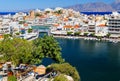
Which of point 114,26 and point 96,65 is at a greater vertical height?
point 114,26

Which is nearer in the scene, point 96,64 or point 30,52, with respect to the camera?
point 30,52

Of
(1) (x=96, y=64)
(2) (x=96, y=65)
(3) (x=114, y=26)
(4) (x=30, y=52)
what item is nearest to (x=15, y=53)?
(4) (x=30, y=52)

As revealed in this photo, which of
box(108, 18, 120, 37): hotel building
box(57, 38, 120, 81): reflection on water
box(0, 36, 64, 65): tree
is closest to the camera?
box(0, 36, 64, 65): tree

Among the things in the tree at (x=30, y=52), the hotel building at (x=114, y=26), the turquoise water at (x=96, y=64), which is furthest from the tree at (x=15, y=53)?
the hotel building at (x=114, y=26)

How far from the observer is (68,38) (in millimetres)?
63812

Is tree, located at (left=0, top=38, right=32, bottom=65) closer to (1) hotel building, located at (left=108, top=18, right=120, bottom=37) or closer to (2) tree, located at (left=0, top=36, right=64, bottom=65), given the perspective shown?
(2) tree, located at (left=0, top=36, right=64, bottom=65)

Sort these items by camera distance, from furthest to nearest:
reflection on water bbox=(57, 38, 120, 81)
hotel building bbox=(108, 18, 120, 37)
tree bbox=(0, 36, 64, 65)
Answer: hotel building bbox=(108, 18, 120, 37), reflection on water bbox=(57, 38, 120, 81), tree bbox=(0, 36, 64, 65)

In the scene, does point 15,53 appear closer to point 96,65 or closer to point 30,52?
point 30,52

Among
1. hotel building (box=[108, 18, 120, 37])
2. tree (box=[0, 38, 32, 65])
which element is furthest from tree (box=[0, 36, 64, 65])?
hotel building (box=[108, 18, 120, 37])

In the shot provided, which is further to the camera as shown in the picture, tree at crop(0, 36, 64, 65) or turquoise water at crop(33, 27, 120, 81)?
turquoise water at crop(33, 27, 120, 81)

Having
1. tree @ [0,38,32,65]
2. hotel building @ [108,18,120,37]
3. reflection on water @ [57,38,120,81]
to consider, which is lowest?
reflection on water @ [57,38,120,81]

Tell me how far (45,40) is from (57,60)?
1.65 meters

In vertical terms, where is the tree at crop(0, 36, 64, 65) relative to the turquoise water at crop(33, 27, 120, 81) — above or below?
above

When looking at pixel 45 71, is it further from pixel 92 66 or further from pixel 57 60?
pixel 92 66
